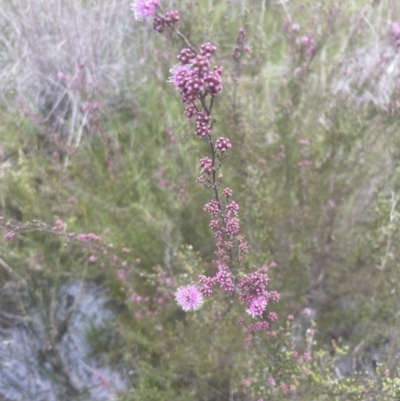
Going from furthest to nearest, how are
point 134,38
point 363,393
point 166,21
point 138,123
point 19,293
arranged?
point 134,38 < point 138,123 < point 19,293 < point 363,393 < point 166,21

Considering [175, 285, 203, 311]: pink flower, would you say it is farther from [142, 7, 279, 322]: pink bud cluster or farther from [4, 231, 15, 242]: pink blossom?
[4, 231, 15, 242]: pink blossom

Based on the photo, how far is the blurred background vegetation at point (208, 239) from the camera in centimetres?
198

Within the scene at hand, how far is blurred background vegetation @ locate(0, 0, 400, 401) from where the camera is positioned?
198cm

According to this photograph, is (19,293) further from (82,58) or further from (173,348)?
(82,58)

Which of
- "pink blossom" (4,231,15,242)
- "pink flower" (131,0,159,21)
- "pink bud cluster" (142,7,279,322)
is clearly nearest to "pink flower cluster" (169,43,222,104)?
"pink bud cluster" (142,7,279,322)

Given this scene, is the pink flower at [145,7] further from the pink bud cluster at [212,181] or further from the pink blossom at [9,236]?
the pink blossom at [9,236]

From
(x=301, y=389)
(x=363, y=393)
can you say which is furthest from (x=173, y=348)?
(x=363, y=393)

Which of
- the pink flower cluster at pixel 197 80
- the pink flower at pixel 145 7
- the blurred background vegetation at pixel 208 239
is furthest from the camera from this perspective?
the blurred background vegetation at pixel 208 239

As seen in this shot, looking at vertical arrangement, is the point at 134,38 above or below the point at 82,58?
above

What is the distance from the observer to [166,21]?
1113 millimetres

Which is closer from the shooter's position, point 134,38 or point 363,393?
point 363,393

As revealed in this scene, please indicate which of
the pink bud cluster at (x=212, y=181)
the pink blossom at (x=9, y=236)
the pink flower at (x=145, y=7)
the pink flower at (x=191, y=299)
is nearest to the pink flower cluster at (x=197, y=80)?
the pink bud cluster at (x=212, y=181)

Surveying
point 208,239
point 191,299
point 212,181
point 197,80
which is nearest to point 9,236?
point 191,299

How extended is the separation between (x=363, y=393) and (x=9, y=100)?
3266 millimetres
